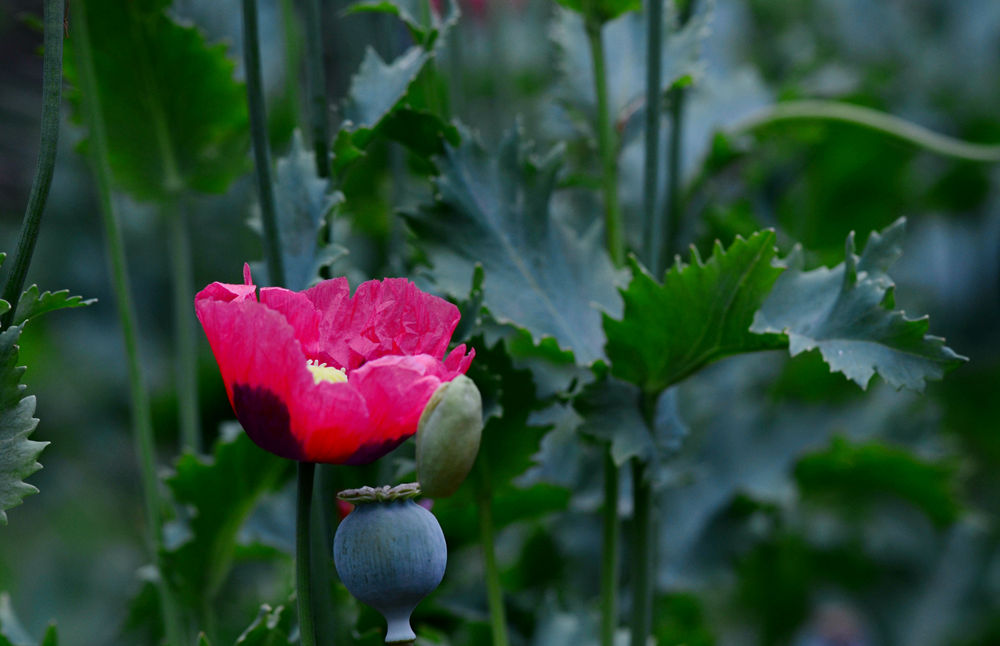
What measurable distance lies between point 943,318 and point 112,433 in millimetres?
1024

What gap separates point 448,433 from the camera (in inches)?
10.8

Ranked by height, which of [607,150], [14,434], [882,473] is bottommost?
[882,473]

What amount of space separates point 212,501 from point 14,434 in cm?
18

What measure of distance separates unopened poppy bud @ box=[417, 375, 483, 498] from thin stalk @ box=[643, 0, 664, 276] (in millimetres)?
230

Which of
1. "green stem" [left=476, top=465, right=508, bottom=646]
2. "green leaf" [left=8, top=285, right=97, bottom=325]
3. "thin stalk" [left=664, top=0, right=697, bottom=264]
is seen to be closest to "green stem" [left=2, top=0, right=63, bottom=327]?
"green leaf" [left=8, top=285, right=97, bottom=325]

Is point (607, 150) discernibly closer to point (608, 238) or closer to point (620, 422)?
point (608, 238)

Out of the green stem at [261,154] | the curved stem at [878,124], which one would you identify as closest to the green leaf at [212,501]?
the green stem at [261,154]

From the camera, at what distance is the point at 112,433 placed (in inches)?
50.6

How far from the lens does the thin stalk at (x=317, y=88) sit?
430 millimetres

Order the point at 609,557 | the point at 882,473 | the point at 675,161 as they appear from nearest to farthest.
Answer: the point at 609,557 < the point at 675,161 < the point at 882,473

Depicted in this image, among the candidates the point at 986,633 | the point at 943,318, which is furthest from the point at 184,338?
the point at 943,318

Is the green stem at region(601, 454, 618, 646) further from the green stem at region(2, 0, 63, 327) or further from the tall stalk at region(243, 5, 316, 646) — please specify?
the green stem at region(2, 0, 63, 327)

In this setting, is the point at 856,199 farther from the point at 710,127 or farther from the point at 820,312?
the point at 820,312

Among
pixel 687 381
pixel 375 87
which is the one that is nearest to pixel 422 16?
pixel 375 87
